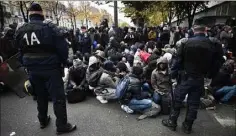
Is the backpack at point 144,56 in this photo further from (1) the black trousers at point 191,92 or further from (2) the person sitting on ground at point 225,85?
(1) the black trousers at point 191,92

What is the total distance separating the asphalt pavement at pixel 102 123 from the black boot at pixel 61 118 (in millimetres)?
114

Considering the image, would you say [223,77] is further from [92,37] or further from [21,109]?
[92,37]

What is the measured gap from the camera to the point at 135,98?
469cm

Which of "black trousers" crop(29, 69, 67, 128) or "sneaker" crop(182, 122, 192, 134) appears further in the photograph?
"sneaker" crop(182, 122, 192, 134)

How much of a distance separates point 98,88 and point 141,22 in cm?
2124

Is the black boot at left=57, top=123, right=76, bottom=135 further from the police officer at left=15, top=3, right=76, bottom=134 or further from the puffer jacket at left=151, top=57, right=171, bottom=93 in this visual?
the puffer jacket at left=151, top=57, right=171, bottom=93

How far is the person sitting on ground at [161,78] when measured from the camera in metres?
4.72

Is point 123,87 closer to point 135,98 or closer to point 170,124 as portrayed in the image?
point 135,98

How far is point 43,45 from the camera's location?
11.2 feet

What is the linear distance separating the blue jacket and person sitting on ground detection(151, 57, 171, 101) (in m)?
2.05

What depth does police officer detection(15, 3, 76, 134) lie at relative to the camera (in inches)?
133

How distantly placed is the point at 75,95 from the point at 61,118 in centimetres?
151

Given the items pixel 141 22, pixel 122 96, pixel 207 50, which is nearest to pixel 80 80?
pixel 122 96

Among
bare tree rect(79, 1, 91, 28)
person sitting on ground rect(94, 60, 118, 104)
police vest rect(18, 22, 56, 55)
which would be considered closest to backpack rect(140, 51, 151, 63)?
person sitting on ground rect(94, 60, 118, 104)
